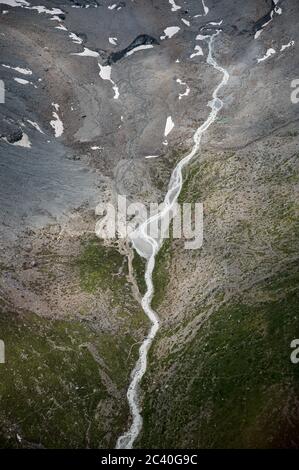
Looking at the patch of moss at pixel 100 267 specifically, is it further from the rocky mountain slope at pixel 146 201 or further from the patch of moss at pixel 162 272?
the patch of moss at pixel 162 272

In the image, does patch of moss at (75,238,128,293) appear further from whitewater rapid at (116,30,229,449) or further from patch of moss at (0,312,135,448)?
patch of moss at (0,312,135,448)

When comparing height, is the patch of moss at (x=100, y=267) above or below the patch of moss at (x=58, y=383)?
above

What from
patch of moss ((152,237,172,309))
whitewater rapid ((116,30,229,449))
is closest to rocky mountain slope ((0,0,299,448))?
patch of moss ((152,237,172,309))

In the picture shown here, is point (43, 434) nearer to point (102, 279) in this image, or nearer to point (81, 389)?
point (81, 389)

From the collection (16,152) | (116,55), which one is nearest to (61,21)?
(116,55)

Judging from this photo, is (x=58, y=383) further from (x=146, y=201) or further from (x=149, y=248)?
(x=146, y=201)

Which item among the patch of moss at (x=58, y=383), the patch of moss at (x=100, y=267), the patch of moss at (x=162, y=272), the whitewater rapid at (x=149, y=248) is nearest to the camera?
the patch of moss at (x=58, y=383)

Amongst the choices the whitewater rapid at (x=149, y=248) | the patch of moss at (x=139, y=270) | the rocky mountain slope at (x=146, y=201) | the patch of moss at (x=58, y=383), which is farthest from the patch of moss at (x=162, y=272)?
the patch of moss at (x=58, y=383)
